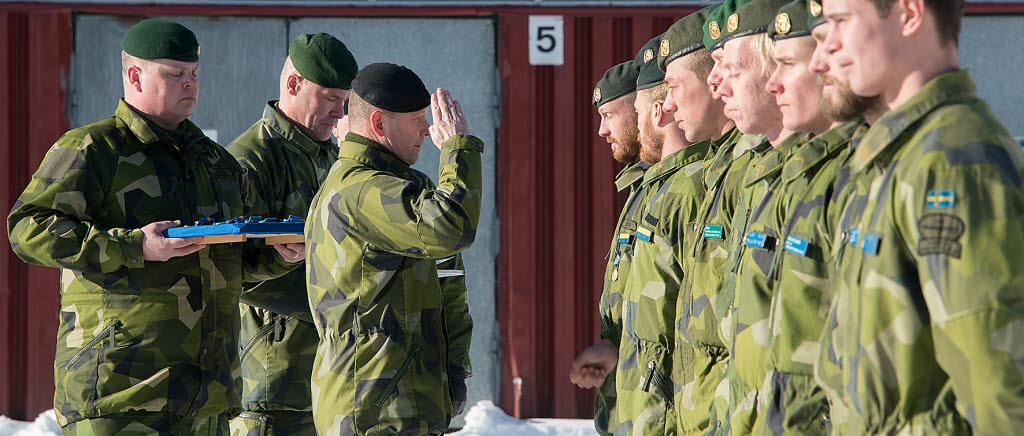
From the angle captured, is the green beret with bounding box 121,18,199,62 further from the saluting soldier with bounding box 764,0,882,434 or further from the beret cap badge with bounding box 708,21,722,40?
the saluting soldier with bounding box 764,0,882,434

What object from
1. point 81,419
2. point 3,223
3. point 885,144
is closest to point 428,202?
point 81,419

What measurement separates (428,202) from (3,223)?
4.61 meters

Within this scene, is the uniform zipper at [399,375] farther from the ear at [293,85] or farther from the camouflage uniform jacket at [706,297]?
the ear at [293,85]

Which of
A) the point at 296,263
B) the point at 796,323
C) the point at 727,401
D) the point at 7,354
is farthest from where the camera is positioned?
the point at 7,354

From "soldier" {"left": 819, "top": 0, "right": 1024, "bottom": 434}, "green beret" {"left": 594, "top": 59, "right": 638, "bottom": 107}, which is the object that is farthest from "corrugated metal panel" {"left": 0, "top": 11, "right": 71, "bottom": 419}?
"soldier" {"left": 819, "top": 0, "right": 1024, "bottom": 434}

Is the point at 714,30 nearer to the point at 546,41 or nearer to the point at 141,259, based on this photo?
the point at 141,259

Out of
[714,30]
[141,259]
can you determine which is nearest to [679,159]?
[714,30]

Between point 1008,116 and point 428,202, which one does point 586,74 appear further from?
point 428,202

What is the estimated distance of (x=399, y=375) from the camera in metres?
3.02

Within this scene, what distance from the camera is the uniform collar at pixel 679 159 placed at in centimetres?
319

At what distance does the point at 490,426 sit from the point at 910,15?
5.12 metres

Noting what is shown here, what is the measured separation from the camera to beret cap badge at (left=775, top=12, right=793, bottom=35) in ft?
7.57

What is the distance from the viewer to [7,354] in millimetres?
6488

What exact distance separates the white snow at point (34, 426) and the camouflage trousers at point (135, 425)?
10.7ft
